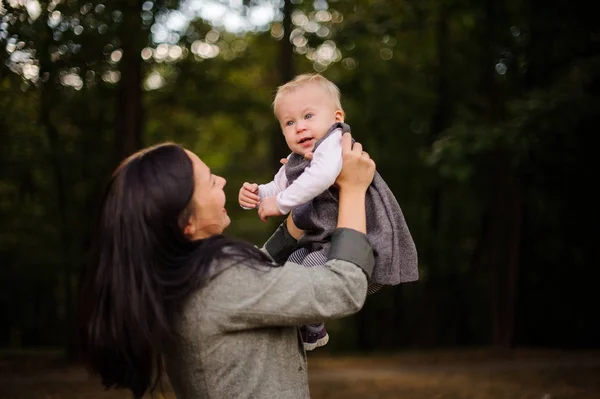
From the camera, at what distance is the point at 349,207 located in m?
2.38

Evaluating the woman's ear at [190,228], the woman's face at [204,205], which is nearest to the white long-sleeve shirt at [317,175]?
the woman's face at [204,205]

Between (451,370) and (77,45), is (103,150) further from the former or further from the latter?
(451,370)

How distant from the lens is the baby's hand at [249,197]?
299 centimetres

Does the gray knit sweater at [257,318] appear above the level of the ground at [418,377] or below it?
above

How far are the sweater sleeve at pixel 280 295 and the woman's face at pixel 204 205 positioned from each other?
0.22 m

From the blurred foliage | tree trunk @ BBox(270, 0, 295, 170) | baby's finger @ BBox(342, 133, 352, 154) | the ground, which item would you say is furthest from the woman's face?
tree trunk @ BBox(270, 0, 295, 170)

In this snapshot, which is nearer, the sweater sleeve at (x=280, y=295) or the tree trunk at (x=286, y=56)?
the sweater sleeve at (x=280, y=295)

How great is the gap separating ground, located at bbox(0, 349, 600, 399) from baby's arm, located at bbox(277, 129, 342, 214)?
23.3 feet

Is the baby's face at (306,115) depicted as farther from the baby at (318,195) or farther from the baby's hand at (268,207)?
the baby's hand at (268,207)

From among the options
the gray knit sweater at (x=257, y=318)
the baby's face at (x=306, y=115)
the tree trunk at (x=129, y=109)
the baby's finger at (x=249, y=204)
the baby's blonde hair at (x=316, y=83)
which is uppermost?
the tree trunk at (x=129, y=109)

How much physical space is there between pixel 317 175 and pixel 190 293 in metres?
0.66

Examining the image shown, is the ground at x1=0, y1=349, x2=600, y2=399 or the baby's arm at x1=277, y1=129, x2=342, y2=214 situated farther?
the ground at x1=0, y1=349, x2=600, y2=399

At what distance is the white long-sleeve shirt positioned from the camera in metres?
2.54

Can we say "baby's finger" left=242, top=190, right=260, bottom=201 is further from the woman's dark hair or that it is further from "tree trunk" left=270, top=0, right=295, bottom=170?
"tree trunk" left=270, top=0, right=295, bottom=170
